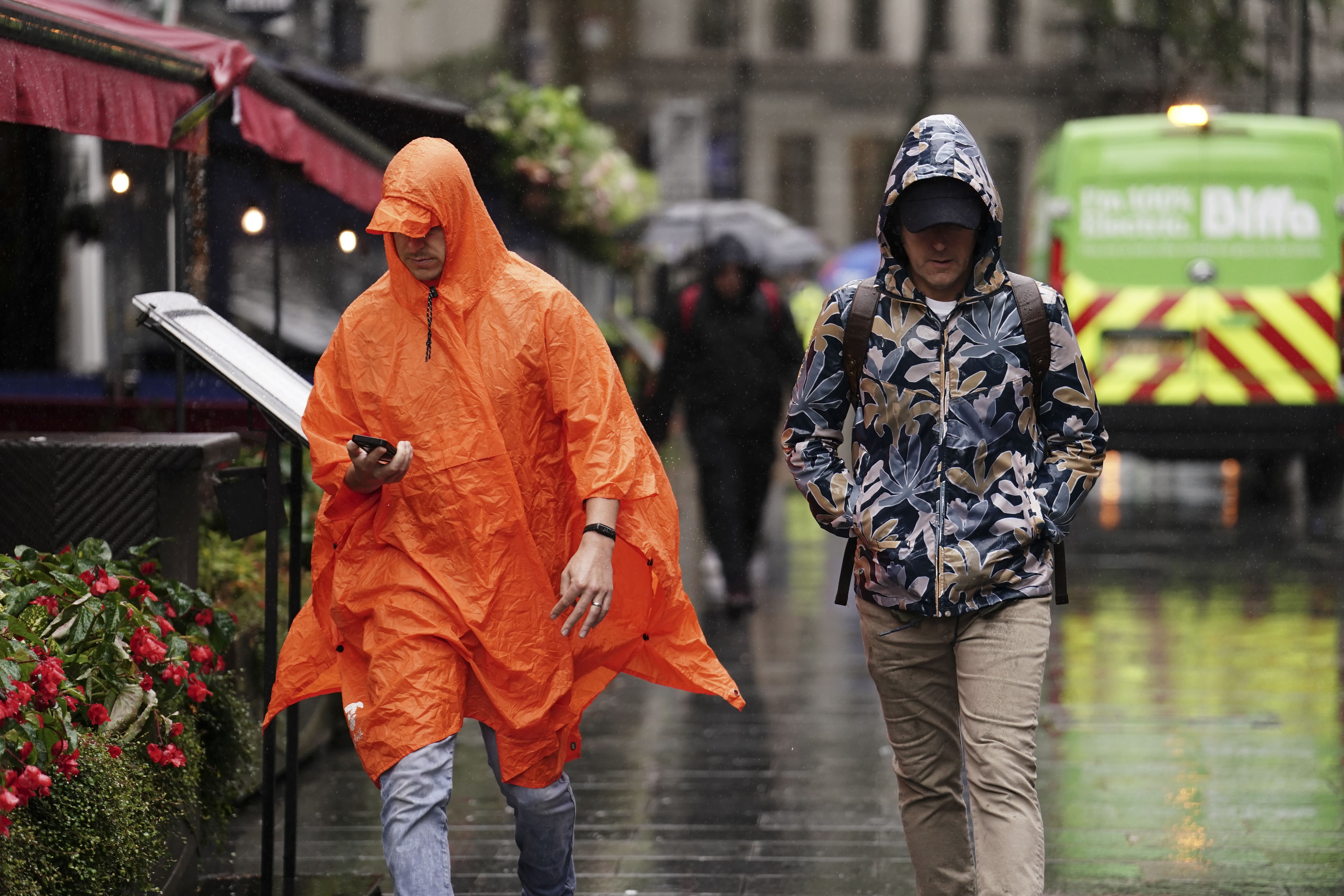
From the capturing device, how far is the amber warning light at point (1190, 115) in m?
11.8

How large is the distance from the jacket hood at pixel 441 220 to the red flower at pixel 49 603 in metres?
1.02

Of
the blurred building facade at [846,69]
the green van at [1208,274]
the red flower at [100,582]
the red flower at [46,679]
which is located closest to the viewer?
the red flower at [46,679]

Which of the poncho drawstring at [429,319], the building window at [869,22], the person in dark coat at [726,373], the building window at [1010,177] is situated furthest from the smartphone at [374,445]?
the building window at [869,22]

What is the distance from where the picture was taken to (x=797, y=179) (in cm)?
3186

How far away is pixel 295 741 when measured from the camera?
450 centimetres

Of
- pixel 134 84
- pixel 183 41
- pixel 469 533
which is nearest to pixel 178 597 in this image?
pixel 469 533

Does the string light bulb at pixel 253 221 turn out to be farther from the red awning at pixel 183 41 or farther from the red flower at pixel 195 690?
the red flower at pixel 195 690

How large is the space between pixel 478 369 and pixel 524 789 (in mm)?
831

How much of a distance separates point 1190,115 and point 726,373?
4290mm

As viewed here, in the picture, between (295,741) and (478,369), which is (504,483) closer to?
(478,369)

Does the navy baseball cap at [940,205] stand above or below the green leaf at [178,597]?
above

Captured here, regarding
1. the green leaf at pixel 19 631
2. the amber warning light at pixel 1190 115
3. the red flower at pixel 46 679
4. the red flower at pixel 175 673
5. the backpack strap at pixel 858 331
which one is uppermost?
the amber warning light at pixel 1190 115

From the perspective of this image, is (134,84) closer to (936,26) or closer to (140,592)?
(140,592)

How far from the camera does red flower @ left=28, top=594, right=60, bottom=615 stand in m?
4.00
